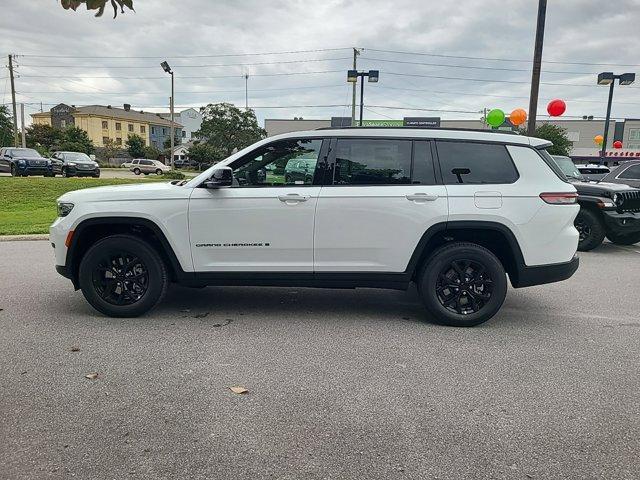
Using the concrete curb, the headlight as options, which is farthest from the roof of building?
the headlight

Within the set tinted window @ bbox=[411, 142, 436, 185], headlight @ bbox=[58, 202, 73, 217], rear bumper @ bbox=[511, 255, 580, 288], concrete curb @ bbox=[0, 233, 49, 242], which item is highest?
tinted window @ bbox=[411, 142, 436, 185]

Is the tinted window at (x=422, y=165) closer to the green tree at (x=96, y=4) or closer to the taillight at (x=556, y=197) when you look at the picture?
the taillight at (x=556, y=197)

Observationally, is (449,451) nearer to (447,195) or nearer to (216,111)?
(447,195)

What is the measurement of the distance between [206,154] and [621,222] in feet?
174

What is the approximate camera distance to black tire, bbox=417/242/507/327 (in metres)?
4.75

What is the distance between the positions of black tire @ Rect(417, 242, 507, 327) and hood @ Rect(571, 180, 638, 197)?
5516 mm

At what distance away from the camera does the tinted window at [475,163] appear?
478 cm

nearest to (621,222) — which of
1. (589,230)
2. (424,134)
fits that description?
(589,230)

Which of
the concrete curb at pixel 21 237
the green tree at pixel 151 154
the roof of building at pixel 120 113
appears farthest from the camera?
the roof of building at pixel 120 113

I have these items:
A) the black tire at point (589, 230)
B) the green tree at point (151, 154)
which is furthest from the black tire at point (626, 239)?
the green tree at point (151, 154)

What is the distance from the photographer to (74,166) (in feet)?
85.1

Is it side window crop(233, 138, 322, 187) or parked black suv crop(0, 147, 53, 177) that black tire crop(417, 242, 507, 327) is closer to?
side window crop(233, 138, 322, 187)

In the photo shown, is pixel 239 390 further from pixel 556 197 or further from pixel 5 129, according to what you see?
pixel 5 129

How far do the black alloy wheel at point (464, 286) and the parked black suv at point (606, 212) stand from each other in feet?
17.9
